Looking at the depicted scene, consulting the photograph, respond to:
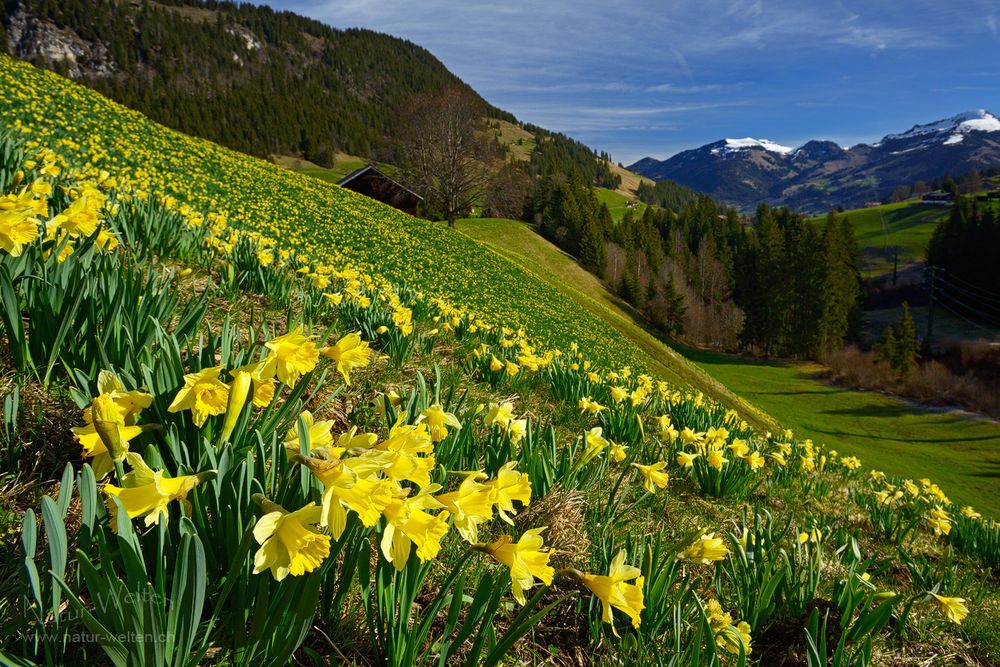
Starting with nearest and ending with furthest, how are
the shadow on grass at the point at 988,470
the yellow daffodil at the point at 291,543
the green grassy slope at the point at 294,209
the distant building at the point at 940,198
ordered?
the yellow daffodil at the point at 291,543 → the green grassy slope at the point at 294,209 → the shadow on grass at the point at 988,470 → the distant building at the point at 940,198

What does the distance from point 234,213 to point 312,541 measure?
30.9 ft

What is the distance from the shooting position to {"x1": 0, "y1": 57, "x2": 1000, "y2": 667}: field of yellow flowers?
3.28 ft

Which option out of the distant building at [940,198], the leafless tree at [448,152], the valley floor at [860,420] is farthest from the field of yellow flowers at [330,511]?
the distant building at [940,198]

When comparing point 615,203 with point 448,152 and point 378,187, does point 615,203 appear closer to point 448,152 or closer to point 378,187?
point 448,152

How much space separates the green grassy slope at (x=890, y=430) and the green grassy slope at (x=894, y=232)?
212 feet

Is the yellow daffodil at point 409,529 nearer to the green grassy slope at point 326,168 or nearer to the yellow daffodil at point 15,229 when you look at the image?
the yellow daffodil at point 15,229

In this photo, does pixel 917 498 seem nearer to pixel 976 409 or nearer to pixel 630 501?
pixel 630 501

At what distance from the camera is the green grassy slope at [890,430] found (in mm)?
20625

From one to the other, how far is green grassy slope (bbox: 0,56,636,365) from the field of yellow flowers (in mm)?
3824

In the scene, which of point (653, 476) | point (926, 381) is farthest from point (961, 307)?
point (653, 476)

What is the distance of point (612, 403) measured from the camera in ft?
15.1

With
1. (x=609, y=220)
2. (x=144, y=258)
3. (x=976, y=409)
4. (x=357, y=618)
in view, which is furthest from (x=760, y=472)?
(x=609, y=220)

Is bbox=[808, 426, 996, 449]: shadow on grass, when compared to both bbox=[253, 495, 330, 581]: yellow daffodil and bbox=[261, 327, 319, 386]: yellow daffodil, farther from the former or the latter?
bbox=[253, 495, 330, 581]: yellow daffodil

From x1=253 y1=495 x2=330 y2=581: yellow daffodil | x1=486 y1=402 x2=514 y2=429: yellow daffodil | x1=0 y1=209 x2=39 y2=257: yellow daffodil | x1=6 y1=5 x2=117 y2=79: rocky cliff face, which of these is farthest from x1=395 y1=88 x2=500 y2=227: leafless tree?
x1=6 y1=5 x2=117 y2=79: rocky cliff face
